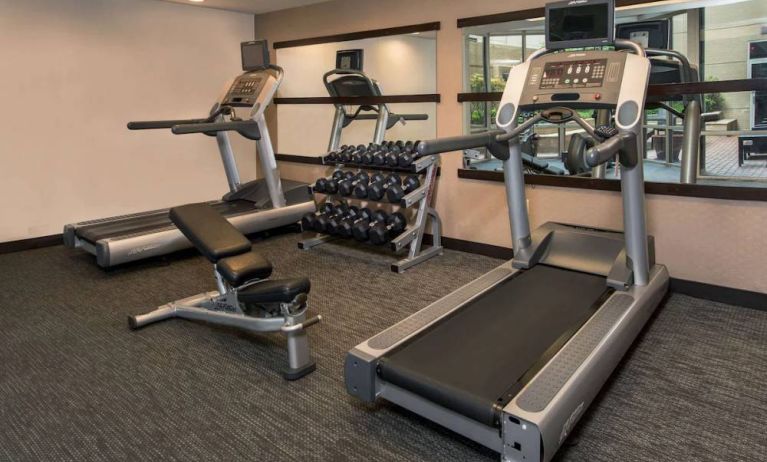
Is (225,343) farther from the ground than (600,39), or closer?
closer

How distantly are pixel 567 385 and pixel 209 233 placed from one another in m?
1.78

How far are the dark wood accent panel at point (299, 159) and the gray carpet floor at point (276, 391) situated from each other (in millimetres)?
2177

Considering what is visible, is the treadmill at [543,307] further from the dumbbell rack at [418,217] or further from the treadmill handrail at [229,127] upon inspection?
the treadmill handrail at [229,127]

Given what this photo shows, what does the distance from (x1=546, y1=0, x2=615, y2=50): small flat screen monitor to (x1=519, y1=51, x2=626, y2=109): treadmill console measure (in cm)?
9

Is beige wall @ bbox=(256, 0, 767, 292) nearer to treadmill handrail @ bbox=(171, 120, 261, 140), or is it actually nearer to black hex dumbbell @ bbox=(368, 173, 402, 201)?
black hex dumbbell @ bbox=(368, 173, 402, 201)

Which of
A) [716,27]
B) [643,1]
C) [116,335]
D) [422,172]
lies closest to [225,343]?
[116,335]

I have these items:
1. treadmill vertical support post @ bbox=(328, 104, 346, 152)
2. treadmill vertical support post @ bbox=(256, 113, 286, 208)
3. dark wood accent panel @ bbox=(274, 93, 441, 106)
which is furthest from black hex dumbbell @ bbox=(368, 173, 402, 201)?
treadmill vertical support post @ bbox=(256, 113, 286, 208)

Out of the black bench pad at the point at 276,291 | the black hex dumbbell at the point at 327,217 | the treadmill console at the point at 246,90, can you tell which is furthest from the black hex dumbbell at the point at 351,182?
the black bench pad at the point at 276,291

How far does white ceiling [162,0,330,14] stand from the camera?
516cm

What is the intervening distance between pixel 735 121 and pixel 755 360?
150 cm

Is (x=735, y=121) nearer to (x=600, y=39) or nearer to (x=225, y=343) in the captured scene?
(x=600, y=39)

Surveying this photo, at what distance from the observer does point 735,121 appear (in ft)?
10.8

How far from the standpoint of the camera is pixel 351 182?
4.30 m

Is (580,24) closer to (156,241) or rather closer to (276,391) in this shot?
(276,391)
